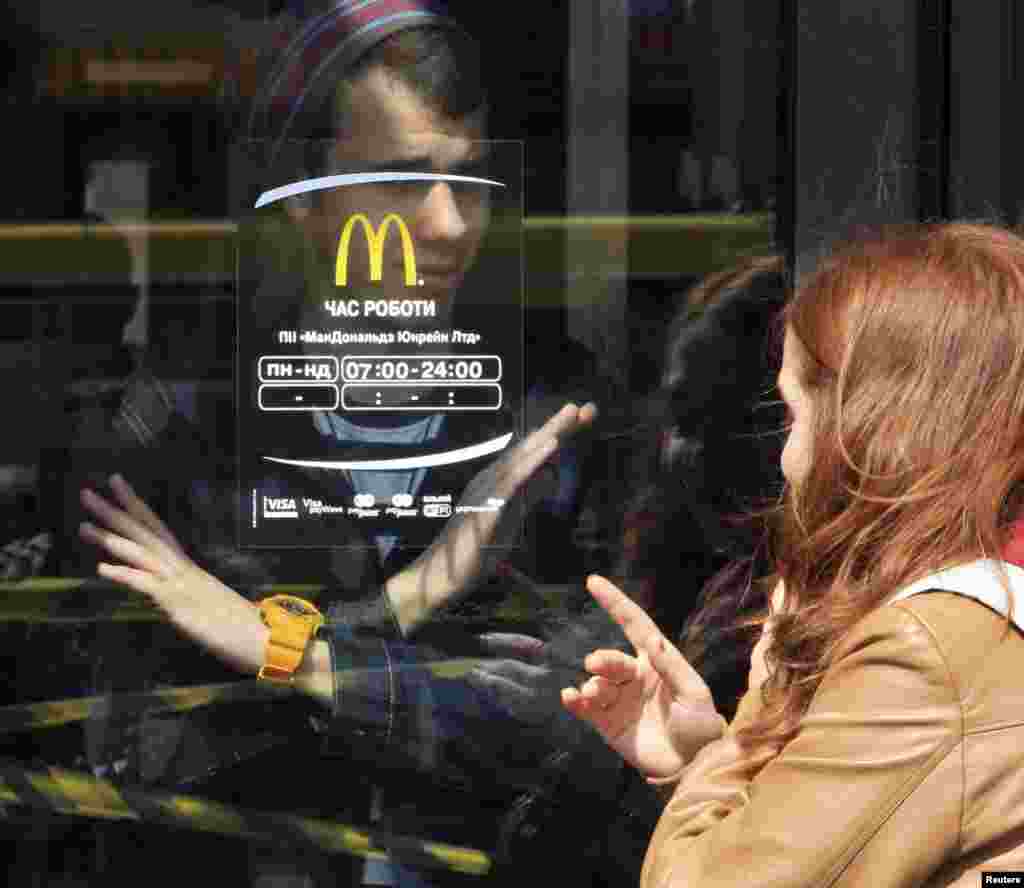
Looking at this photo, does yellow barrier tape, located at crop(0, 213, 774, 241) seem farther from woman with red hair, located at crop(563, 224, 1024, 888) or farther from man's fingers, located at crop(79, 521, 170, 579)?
woman with red hair, located at crop(563, 224, 1024, 888)

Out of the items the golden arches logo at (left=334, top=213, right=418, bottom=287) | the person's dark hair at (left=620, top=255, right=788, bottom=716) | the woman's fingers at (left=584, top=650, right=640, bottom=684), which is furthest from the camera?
the person's dark hair at (left=620, top=255, right=788, bottom=716)

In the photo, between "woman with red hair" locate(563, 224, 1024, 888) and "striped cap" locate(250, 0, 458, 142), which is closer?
"woman with red hair" locate(563, 224, 1024, 888)

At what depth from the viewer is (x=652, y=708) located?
196cm

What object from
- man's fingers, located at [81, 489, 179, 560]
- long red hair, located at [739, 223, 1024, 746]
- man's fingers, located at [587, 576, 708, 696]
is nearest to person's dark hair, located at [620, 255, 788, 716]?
man's fingers, located at [81, 489, 179, 560]

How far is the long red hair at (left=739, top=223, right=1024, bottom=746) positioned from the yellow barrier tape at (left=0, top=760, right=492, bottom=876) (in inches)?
54.9

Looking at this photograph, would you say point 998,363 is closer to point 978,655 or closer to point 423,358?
point 978,655

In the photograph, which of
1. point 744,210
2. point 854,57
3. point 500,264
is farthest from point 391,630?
point 854,57

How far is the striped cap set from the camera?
274 centimetres

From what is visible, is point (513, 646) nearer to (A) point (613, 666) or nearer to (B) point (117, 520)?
(B) point (117, 520)

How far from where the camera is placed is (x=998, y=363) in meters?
1.54

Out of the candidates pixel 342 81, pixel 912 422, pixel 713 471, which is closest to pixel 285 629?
pixel 713 471

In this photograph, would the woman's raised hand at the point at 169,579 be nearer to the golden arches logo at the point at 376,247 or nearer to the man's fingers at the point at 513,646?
A: the man's fingers at the point at 513,646

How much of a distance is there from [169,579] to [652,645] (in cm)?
114

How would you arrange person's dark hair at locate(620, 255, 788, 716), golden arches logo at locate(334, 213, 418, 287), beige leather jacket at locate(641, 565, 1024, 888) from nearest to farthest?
1. beige leather jacket at locate(641, 565, 1024, 888)
2. golden arches logo at locate(334, 213, 418, 287)
3. person's dark hair at locate(620, 255, 788, 716)
